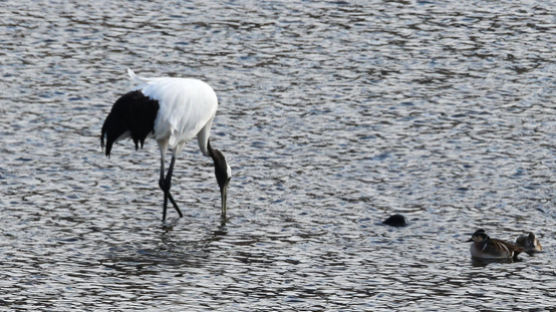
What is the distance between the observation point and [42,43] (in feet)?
77.2

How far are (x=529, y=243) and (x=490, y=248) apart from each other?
48 cm

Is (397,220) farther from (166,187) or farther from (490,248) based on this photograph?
(166,187)

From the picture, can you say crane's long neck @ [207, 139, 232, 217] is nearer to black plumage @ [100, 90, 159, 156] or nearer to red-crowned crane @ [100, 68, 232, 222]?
red-crowned crane @ [100, 68, 232, 222]

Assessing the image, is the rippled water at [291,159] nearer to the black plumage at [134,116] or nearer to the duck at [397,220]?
the duck at [397,220]

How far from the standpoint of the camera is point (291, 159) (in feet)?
59.5

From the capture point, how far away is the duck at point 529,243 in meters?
14.3

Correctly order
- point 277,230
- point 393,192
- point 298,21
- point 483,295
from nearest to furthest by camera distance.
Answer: point 483,295, point 277,230, point 393,192, point 298,21

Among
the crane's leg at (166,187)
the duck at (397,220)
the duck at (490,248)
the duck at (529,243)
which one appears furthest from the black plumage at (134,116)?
the duck at (529,243)

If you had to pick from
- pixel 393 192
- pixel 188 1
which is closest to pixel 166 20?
pixel 188 1

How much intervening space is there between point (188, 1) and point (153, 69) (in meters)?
4.76

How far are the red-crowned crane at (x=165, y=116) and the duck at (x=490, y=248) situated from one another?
320 cm

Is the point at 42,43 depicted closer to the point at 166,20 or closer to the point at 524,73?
the point at 166,20

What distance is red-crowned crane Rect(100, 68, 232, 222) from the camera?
52.6 ft

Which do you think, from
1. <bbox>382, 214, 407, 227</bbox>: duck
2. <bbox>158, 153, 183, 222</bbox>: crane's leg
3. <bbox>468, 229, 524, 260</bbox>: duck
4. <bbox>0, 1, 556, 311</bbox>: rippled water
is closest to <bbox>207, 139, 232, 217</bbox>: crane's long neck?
<bbox>0, 1, 556, 311</bbox>: rippled water
